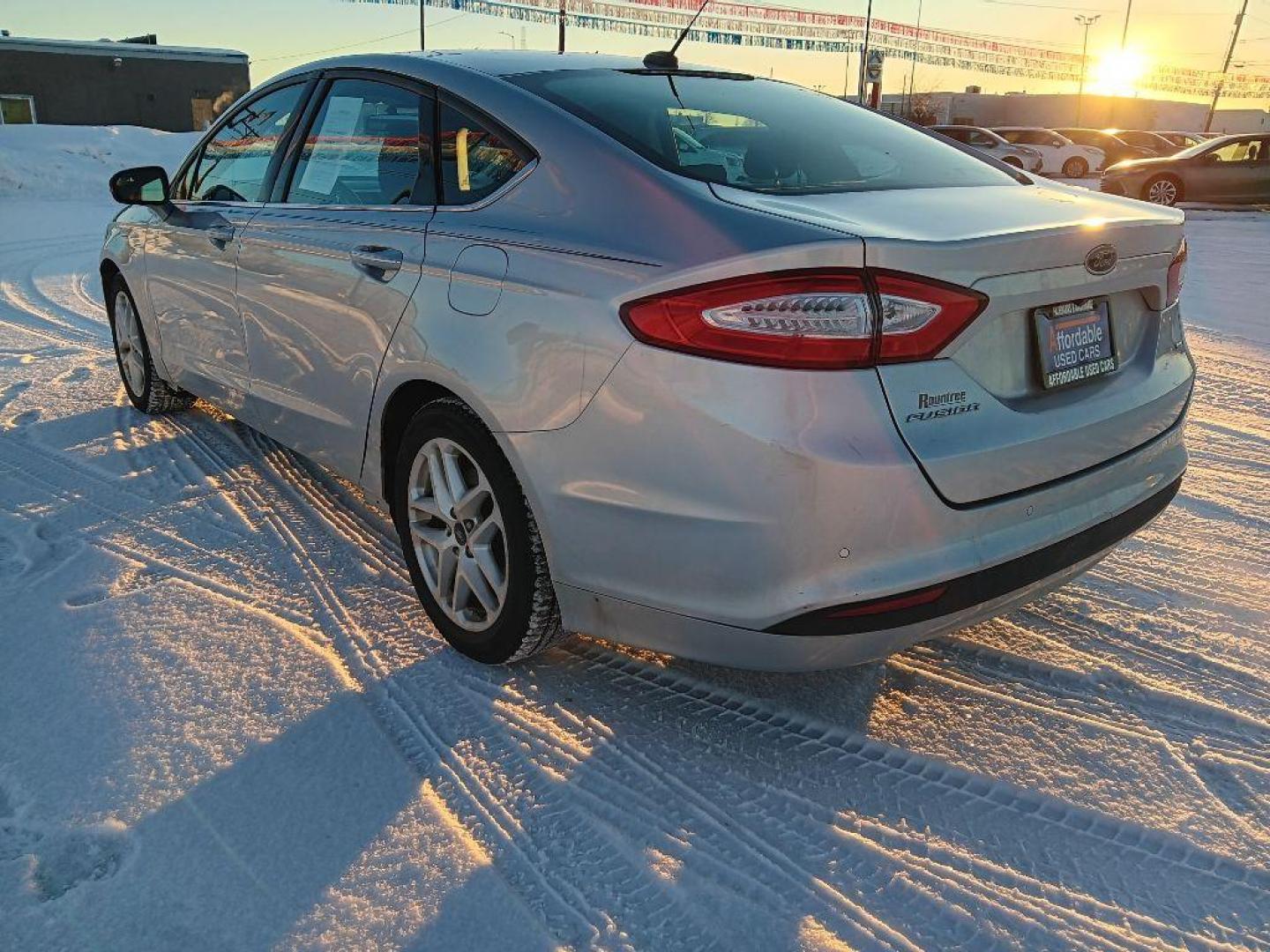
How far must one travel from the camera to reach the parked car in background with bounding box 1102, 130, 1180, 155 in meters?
28.0

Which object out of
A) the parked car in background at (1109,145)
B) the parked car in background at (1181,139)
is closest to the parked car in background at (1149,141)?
the parked car in background at (1109,145)

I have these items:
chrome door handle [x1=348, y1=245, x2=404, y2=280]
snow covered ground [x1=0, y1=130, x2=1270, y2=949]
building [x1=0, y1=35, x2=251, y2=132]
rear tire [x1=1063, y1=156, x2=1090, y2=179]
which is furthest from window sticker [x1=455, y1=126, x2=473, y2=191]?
building [x1=0, y1=35, x2=251, y2=132]

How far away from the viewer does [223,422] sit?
202 inches

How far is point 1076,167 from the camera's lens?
27594mm

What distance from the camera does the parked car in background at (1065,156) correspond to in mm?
27625

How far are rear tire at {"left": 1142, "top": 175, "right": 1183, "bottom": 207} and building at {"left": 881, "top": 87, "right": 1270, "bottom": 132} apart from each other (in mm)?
47655

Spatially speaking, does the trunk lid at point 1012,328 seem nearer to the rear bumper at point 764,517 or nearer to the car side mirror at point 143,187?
the rear bumper at point 764,517

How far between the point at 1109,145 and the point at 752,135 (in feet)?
97.0

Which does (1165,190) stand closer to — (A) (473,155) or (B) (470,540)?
(A) (473,155)

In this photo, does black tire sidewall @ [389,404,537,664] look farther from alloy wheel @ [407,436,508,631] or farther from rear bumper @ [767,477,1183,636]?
rear bumper @ [767,477,1183,636]

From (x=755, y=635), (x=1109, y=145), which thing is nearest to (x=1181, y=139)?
(x=1109, y=145)

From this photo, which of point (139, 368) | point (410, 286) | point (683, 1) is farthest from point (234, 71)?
point (410, 286)

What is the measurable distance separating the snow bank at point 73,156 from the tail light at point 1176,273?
19344mm

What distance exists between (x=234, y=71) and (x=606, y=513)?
44.3 meters
